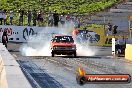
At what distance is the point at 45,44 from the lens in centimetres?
3981

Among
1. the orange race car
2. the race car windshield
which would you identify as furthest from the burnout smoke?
the orange race car

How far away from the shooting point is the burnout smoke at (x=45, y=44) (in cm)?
3597

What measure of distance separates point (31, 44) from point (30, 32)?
3.30 m

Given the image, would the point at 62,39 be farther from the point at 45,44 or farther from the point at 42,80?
the point at 42,80

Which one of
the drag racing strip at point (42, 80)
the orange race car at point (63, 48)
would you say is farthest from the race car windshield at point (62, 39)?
the drag racing strip at point (42, 80)

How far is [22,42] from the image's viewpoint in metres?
44.8

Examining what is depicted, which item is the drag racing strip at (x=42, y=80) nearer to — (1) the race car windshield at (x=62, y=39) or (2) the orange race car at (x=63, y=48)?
(2) the orange race car at (x=63, y=48)

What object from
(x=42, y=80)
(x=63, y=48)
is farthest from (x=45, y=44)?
(x=42, y=80)

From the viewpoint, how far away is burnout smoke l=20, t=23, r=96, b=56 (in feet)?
118

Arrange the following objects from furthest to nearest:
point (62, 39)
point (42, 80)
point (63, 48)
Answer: point (62, 39), point (63, 48), point (42, 80)

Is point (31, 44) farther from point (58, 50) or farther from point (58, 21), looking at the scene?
point (58, 50)

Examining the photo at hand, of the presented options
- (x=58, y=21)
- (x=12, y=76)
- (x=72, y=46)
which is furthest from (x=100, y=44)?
(x=12, y=76)

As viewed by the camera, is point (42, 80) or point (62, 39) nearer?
point (42, 80)

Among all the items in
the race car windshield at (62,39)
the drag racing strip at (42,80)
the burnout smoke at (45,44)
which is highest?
the drag racing strip at (42,80)
